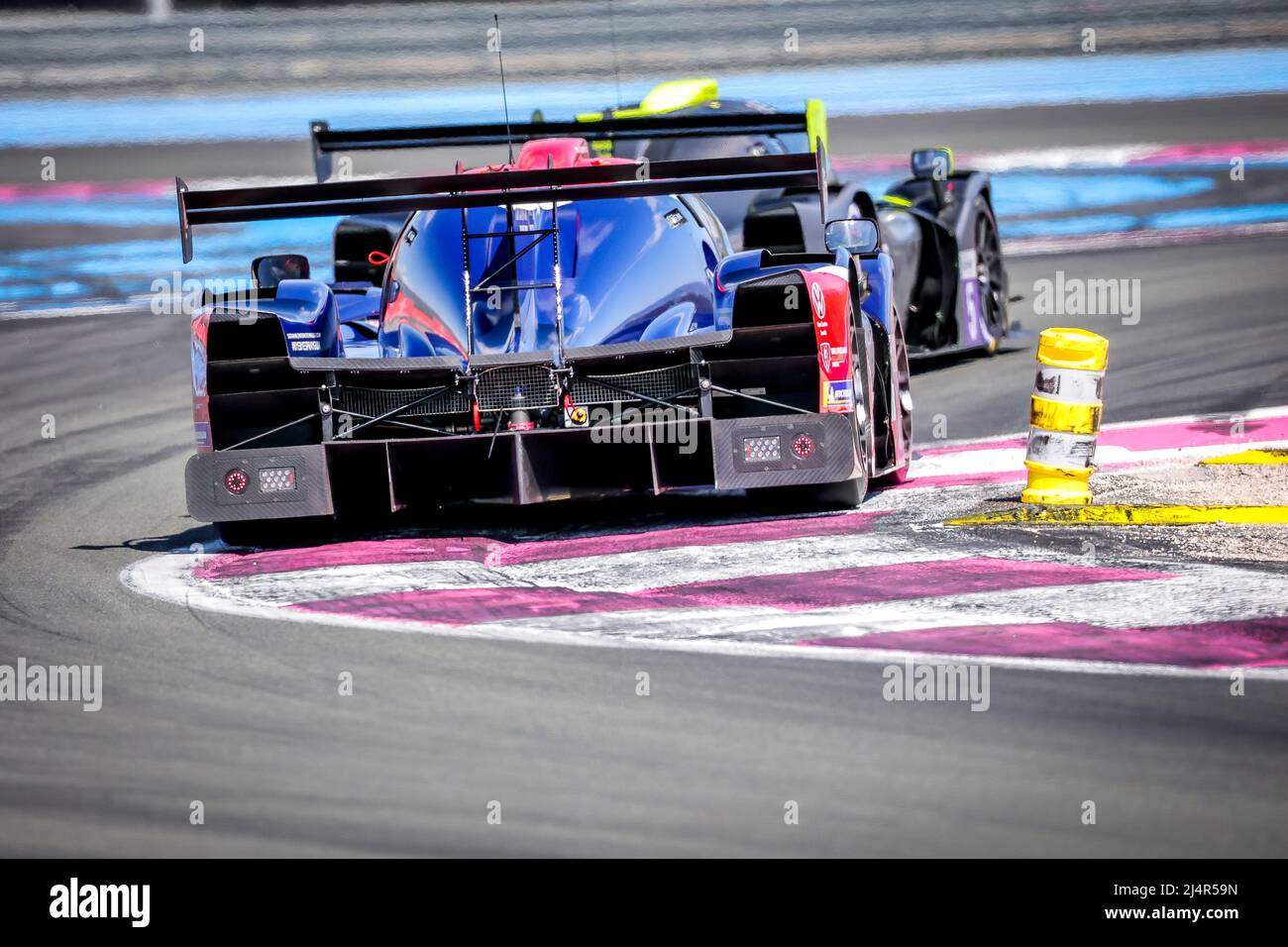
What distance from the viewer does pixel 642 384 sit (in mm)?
7676

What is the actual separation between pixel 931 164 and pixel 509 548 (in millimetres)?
5985

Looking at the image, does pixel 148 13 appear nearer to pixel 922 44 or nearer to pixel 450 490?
pixel 922 44

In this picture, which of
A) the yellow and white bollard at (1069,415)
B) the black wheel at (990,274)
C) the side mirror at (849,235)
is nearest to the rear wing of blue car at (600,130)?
the side mirror at (849,235)

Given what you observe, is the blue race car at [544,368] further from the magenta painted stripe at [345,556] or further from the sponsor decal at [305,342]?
the magenta painted stripe at [345,556]

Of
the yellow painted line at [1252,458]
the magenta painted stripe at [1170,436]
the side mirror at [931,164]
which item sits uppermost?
the side mirror at [931,164]

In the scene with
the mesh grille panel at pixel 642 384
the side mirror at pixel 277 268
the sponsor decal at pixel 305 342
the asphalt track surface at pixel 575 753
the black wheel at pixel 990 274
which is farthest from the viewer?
the black wheel at pixel 990 274

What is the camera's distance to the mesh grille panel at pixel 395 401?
25.3 ft

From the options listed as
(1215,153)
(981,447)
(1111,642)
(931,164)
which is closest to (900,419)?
(981,447)

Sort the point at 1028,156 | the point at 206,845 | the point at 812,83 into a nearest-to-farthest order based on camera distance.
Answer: the point at 206,845
the point at 1028,156
the point at 812,83

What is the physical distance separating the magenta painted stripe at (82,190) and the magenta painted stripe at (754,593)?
1641 cm

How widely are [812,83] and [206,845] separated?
21.9 metres

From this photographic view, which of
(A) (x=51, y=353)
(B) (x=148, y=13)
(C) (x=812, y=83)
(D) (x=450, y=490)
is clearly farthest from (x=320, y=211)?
(B) (x=148, y=13)
